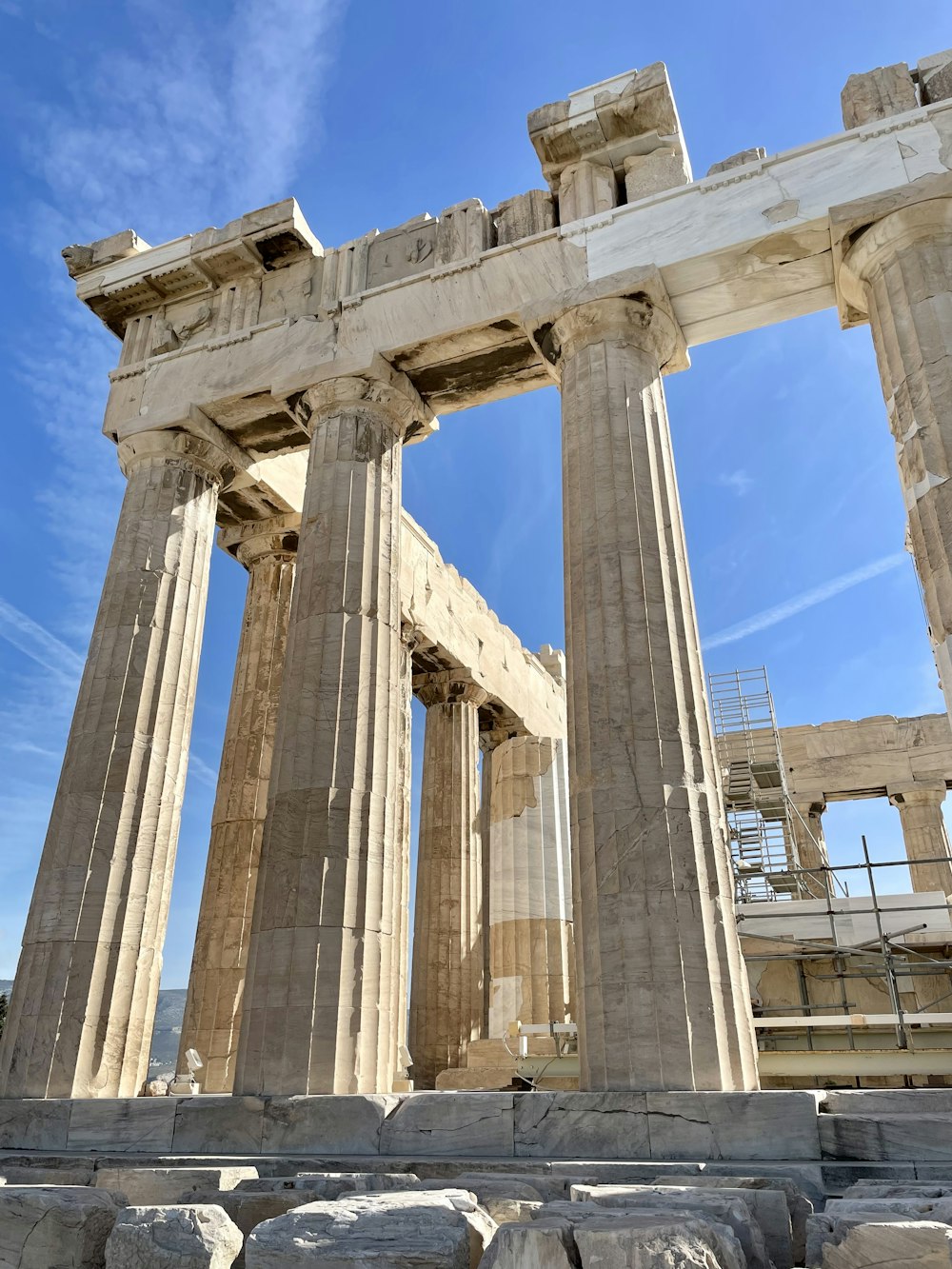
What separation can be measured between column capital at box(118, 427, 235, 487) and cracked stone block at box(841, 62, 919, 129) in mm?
13626

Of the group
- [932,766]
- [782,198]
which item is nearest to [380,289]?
[782,198]

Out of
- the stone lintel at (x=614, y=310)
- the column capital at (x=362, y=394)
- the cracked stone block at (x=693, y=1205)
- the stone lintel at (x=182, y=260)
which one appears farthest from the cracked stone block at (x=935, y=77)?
the cracked stone block at (x=693, y=1205)

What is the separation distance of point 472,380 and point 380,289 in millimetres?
2515

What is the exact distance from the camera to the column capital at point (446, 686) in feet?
95.2

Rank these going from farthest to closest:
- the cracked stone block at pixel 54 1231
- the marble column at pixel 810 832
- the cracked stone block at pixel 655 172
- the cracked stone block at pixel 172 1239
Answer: the marble column at pixel 810 832 → the cracked stone block at pixel 655 172 → the cracked stone block at pixel 54 1231 → the cracked stone block at pixel 172 1239

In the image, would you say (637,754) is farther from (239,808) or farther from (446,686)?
(446,686)

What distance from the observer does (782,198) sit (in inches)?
642

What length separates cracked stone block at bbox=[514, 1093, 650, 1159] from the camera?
10680 millimetres

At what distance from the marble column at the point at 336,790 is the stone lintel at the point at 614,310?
3180mm

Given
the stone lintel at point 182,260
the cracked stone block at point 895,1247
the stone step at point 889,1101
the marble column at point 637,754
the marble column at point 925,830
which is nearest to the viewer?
the cracked stone block at point 895,1247

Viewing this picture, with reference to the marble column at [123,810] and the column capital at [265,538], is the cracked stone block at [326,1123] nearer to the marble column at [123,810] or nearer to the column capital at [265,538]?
the marble column at [123,810]

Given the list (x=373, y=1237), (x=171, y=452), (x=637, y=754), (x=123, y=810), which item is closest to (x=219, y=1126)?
(x=123, y=810)

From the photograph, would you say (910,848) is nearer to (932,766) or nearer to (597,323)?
(932,766)

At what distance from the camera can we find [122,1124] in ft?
43.2
